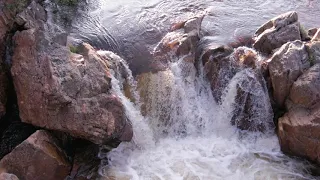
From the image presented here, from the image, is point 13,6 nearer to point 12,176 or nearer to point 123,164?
point 12,176

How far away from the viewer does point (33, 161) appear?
23.4 ft

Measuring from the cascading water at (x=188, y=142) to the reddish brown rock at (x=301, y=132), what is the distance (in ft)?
1.01

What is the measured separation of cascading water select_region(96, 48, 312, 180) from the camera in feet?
26.5

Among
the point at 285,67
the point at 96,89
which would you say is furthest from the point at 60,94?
the point at 285,67

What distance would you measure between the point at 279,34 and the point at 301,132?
2.81 m

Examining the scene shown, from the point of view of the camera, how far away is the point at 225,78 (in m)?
9.28

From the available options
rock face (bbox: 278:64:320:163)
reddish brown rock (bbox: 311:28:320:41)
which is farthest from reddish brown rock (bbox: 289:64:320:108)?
reddish brown rock (bbox: 311:28:320:41)

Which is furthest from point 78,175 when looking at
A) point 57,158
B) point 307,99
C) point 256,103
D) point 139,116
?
point 307,99

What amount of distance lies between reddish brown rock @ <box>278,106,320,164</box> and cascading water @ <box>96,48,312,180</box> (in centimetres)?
31

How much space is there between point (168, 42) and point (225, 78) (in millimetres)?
1921

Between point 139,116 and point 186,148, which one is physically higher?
point 139,116

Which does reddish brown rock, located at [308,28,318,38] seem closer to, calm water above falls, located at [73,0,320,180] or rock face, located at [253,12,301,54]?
rock face, located at [253,12,301,54]

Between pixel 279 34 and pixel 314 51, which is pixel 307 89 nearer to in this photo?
pixel 314 51

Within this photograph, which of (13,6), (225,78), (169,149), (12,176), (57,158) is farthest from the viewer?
(225,78)
